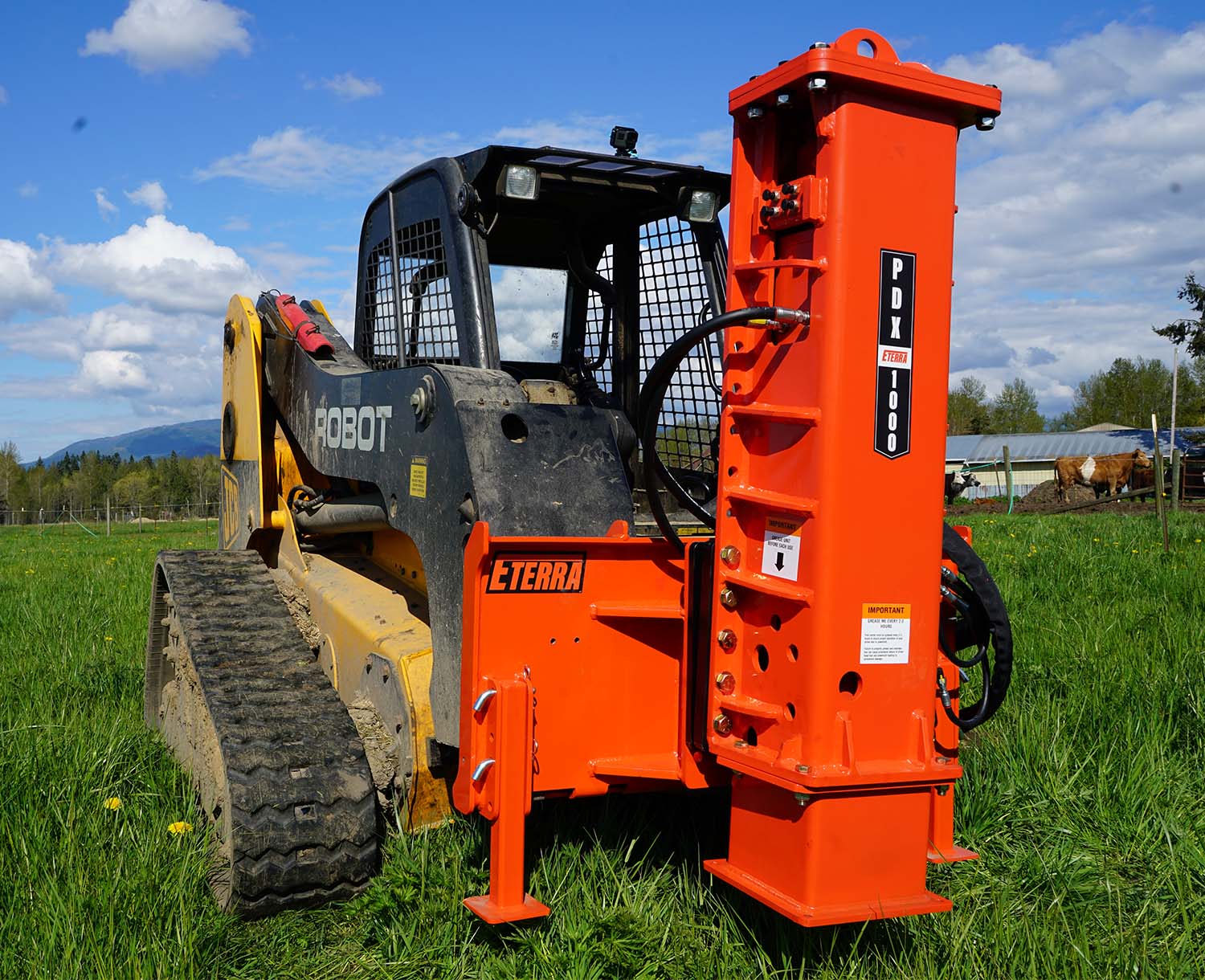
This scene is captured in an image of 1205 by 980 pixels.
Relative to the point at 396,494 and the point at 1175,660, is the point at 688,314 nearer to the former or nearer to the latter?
the point at 396,494

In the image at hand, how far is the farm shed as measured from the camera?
161 feet

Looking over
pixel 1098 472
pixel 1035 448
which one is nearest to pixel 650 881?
pixel 1098 472

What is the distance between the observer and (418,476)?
3686mm

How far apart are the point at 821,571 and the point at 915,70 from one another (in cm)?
121

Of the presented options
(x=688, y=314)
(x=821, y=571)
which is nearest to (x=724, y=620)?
(x=821, y=571)

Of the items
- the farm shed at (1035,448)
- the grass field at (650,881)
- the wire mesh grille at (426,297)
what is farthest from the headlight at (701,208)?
the farm shed at (1035,448)

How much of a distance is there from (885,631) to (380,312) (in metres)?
2.82

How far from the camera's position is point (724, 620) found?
2920 millimetres

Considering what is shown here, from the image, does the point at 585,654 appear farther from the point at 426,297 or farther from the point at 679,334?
the point at 426,297

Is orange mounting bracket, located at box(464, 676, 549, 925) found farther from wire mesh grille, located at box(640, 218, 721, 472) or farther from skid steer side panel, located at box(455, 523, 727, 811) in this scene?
wire mesh grille, located at box(640, 218, 721, 472)

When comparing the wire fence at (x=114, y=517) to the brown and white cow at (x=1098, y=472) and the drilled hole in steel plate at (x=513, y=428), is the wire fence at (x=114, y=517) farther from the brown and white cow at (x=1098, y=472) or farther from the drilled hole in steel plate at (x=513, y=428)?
the drilled hole in steel plate at (x=513, y=428)

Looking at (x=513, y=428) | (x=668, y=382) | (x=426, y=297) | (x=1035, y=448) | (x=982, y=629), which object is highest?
(x=1035, y=448)

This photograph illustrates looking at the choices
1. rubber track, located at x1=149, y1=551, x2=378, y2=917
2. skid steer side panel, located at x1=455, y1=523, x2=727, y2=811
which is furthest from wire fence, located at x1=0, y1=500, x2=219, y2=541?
skid steer side panel, located at x1=455, y1=523, x2=727, y2=811

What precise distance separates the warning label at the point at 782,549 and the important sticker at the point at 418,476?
125cm
